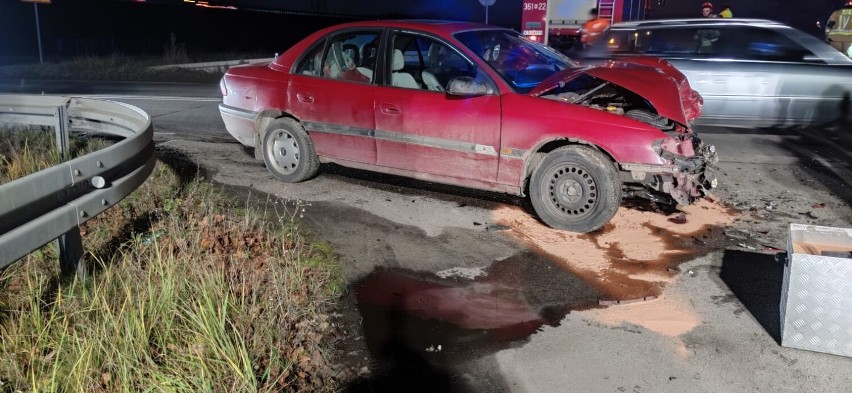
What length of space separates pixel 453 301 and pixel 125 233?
2464 millimetres

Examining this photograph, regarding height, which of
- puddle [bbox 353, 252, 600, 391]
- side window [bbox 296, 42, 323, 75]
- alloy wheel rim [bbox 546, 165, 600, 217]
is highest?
side window [bbox 296, 42, 323, 75]

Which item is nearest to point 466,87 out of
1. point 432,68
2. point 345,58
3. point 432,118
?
point 432,118

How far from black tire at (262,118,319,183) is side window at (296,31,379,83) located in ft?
2.01

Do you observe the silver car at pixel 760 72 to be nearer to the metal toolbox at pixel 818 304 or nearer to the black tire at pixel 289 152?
the black tire at pixel 289 152

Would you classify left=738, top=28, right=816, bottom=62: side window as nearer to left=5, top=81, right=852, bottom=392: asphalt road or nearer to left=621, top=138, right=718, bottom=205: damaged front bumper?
left=5, top=81, right=852, bottom=392: asphalt road

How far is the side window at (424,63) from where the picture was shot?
6266 millimetres

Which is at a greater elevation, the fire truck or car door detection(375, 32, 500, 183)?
the fire truck

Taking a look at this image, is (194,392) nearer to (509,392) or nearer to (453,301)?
(509,392)

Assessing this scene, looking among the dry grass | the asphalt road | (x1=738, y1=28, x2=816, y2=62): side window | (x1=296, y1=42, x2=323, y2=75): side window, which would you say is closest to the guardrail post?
the asphalt road

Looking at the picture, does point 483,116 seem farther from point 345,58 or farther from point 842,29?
point 842,29

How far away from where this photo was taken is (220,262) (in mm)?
4277

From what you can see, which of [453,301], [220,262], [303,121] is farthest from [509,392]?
[303,121]

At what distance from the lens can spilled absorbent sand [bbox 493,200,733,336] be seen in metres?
4.32

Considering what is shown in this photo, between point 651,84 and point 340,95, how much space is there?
2874 mm
